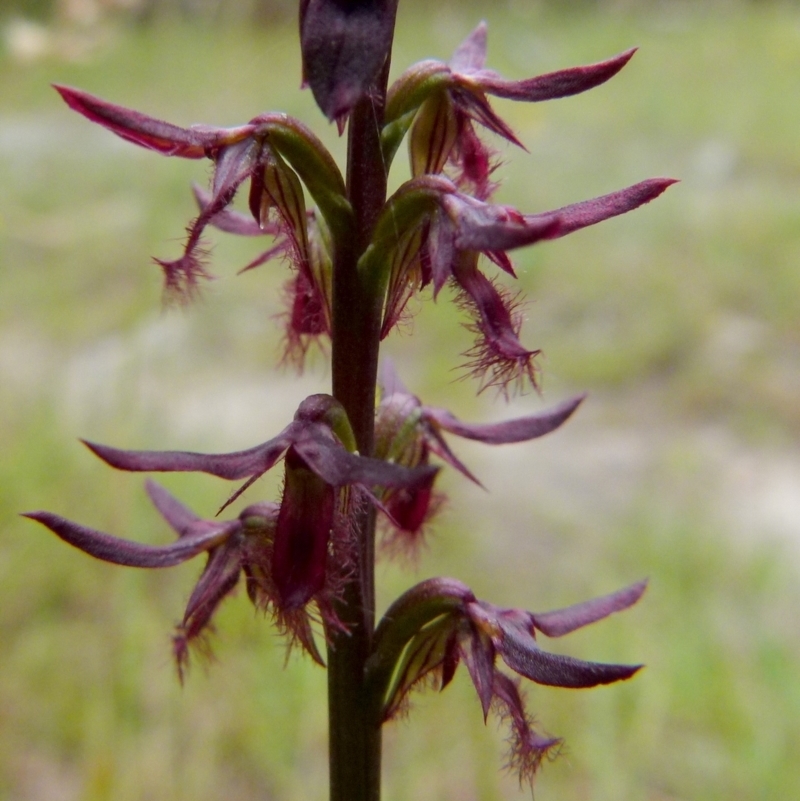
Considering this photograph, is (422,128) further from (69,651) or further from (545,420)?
(69,651)

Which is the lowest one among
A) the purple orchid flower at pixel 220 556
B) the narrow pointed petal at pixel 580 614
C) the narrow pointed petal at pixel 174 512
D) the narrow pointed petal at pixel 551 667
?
the narrow pointed petal at pixel 551 667

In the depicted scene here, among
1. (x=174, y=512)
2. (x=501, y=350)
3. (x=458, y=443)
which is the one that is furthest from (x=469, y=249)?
(x=458, y=443)

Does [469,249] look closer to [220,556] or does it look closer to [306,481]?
[306,481]

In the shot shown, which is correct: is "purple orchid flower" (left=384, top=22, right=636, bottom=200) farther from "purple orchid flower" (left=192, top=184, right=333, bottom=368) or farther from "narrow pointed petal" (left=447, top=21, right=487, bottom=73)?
"purple orchid flower" (left=192, top=184, right=333, bottom=368)

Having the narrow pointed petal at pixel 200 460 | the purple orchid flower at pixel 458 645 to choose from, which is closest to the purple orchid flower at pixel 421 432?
the purple orchid flower at pixel 458 645

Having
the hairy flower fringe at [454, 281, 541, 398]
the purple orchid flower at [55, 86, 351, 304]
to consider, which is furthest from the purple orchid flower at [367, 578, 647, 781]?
the purple orchid flower at [55, 86, 351, 304]

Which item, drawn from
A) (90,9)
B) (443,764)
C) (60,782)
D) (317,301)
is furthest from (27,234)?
(317,301)

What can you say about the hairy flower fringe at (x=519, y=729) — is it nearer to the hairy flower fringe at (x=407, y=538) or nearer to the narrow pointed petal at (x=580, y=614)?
the narrow pointed petal at (x=580, y=614)
